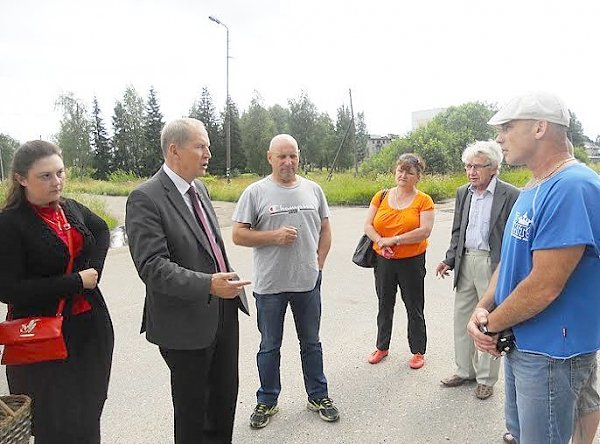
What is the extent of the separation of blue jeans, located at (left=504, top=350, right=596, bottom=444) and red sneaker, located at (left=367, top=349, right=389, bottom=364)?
6.73 feet

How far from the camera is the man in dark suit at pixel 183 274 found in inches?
80.0

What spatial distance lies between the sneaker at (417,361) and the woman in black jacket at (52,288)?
95.4 inches

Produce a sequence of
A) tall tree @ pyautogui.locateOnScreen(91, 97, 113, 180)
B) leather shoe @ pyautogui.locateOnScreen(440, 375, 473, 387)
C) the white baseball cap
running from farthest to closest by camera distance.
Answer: tall tree @ pyautogui.locateOnScreen(91, 97, 113, 180), leather shoe @ pyautogui.locateOnScreen(440, 375, 473, 387), the white baseball cap

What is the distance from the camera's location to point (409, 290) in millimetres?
3723

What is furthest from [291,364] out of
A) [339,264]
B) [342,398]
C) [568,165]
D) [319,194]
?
Result: [339,264]

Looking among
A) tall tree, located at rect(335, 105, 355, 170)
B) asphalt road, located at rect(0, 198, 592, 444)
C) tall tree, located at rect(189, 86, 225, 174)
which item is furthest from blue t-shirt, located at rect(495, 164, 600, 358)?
tall tree, located at rect(335, 105, 355, 170)

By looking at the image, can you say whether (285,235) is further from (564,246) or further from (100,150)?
(100,150)

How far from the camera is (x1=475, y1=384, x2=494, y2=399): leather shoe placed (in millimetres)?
3197

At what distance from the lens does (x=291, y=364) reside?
3834 mm

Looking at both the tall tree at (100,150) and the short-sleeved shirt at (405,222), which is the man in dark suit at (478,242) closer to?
the short-sleeved shirt at (405,222)

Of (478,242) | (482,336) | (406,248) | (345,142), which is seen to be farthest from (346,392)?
(345,142)

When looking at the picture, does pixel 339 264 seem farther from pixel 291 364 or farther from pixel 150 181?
pixel 150 181

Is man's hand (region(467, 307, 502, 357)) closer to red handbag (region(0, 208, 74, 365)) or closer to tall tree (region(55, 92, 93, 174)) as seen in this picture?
red handbag (region(0, 208, 74, 365))

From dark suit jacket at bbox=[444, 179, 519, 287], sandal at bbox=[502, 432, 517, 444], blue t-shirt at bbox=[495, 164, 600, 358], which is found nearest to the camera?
blue t-shirt at bbox=[495, 164, 600, 358]
